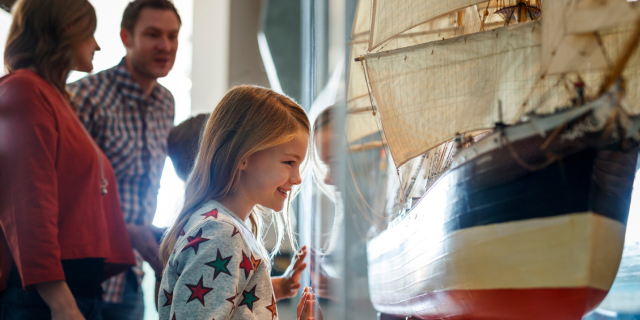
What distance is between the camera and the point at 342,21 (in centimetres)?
60

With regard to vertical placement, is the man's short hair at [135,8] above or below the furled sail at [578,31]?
above

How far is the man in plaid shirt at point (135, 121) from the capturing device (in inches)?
37.8

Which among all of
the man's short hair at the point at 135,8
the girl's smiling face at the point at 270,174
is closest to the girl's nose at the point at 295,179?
the girl's smiling face at the point at 270,174

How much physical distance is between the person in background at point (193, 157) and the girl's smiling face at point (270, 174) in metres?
0.13

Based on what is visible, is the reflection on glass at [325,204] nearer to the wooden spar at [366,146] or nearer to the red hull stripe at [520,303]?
the wooden spar at [366,146]

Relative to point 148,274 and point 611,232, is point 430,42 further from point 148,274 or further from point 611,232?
point 148,274

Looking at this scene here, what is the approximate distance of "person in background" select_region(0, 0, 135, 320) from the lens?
0.69 metres

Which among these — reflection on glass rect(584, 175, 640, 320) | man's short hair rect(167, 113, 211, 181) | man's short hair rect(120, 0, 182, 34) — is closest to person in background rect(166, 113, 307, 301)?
man's short hair rect(167, 113, 211, 181)

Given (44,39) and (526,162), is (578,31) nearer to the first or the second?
(526,162)

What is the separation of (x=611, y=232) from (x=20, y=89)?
787 mm

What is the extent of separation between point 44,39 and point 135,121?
9.4 inches

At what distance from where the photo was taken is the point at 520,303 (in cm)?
38

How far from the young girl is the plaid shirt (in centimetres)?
47

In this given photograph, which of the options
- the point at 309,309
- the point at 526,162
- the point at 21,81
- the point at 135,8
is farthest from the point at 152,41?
the point at 526,162
